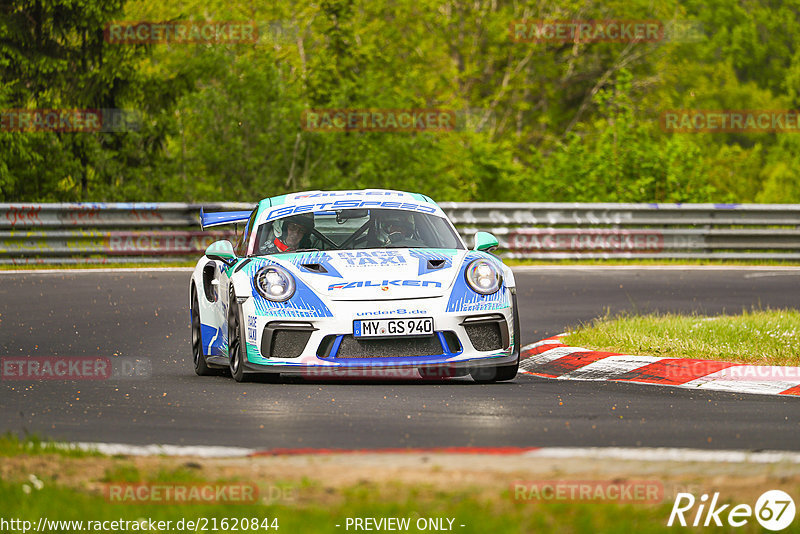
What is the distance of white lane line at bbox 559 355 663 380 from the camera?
391 inches

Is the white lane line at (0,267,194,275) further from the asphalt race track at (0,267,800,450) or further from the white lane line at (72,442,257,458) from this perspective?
the white lane line at (72,442,257,458)

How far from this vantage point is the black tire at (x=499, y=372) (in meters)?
9.05

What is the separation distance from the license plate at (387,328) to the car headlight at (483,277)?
531mm

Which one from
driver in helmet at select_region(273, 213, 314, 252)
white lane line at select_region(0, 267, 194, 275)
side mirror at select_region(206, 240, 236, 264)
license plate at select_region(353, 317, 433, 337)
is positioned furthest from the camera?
white lane line at select_region(0, 267, 194, 275)

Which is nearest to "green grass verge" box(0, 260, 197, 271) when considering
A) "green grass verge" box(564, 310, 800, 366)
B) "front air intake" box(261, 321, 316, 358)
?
"green grass verge" box(564, 310, 800, 366)

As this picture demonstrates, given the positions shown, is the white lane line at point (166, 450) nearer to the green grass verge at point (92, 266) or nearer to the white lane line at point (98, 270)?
the white lane line at point (98, 270)

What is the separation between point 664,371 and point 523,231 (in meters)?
11.7

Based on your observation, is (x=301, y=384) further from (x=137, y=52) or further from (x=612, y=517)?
(x=137, y=52)

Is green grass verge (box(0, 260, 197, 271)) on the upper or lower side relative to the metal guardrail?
lower

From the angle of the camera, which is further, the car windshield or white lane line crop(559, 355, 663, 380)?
white lane line crop(559, 355, 663, 380)

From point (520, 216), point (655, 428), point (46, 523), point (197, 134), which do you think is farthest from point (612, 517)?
point (197, 134)

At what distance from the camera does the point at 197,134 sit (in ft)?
94.2

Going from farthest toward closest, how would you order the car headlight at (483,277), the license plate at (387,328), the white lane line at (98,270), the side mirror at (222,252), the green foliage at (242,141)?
the green foliage at (242,141) → the white lane line at (98,270) → the side mirror at (222,252) → the car headlight at (483,277) → the license plate at (387,328)

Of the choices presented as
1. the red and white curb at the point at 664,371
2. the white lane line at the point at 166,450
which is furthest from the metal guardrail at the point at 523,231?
the white lane line at the point at 166,450
